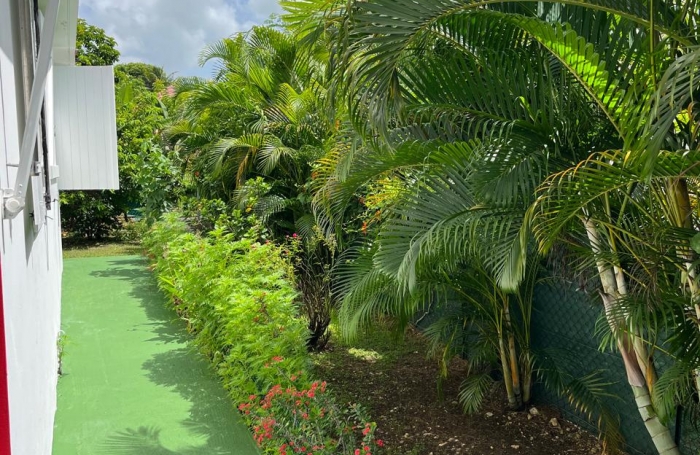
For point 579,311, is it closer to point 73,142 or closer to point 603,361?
point 603,361

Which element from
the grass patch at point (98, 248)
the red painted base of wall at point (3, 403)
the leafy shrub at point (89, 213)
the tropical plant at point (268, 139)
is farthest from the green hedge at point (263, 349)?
the leafy shrub at point (89, 213)

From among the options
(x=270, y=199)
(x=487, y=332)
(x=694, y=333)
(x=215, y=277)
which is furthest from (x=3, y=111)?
(x=270, y=199)

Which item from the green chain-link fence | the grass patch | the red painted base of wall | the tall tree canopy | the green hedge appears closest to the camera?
the red painted base of wall

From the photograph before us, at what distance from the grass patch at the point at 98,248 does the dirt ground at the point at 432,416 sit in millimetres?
6601

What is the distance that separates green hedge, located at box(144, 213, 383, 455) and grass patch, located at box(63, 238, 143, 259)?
5154mm

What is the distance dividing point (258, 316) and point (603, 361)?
7.70 feet

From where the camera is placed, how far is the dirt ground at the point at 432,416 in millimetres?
4255

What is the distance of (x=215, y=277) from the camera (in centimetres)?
579

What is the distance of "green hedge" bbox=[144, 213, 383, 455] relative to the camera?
381cm

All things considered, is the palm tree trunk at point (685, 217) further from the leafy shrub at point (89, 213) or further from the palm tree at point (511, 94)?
the leafy shrub at point (89, 213)

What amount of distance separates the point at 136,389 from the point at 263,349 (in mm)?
1487

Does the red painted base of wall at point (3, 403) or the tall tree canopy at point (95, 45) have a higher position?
the tall tree canopy at point (95, 45)

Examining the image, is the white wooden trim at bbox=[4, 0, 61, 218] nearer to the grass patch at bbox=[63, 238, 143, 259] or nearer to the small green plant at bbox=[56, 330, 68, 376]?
the small green plant at bbox=[56, 330, 68, 376]

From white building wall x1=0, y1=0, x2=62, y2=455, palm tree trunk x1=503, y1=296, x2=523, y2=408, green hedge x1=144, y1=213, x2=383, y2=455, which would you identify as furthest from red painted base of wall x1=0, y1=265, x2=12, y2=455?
palm tree trunk x1=503, y1=296, x2=523, y2=408
